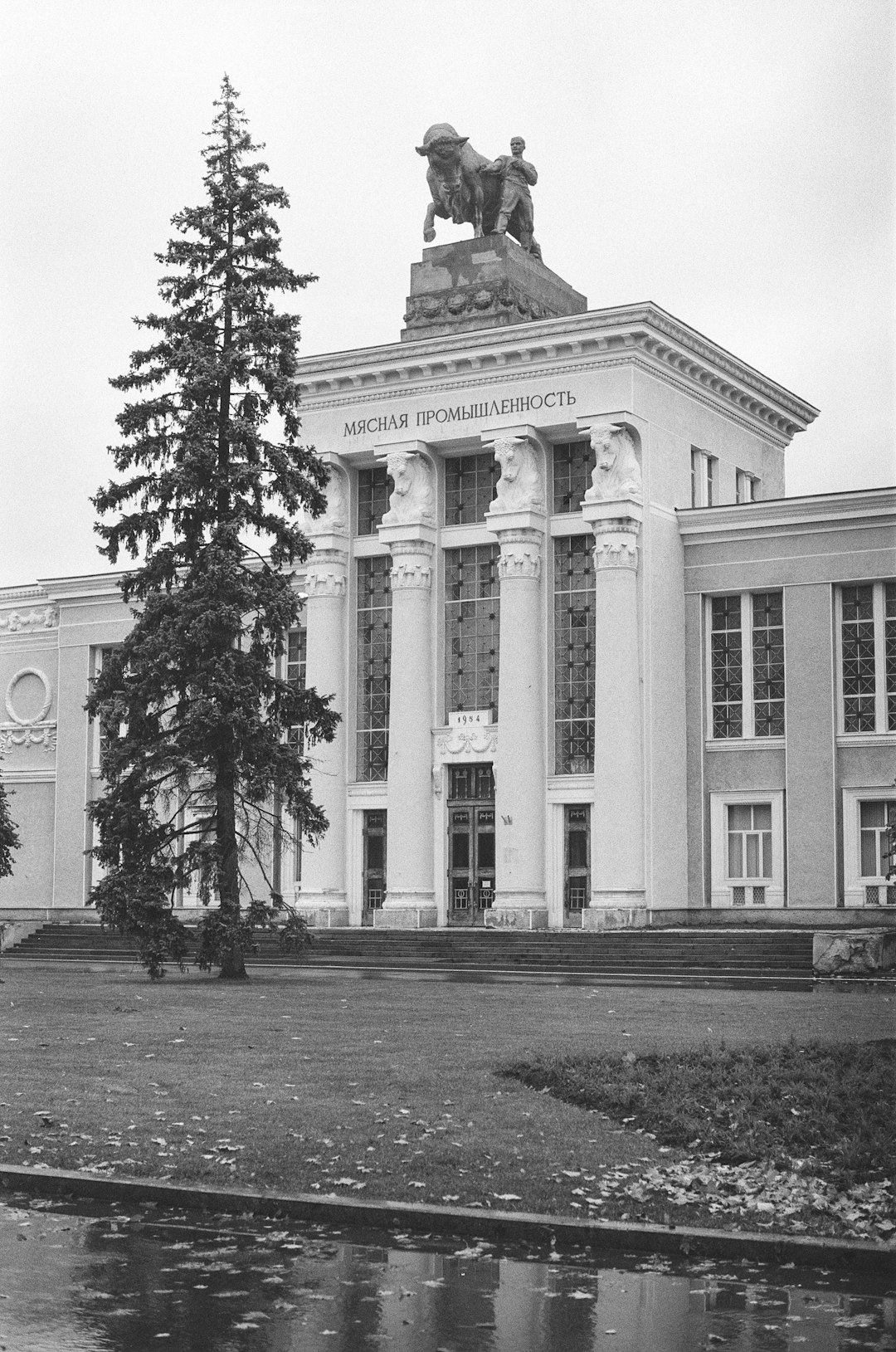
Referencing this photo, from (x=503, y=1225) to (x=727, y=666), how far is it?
3486cm

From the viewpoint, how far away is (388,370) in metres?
45.5

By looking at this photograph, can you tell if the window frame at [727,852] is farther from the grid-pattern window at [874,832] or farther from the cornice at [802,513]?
the cornice at [802,513]

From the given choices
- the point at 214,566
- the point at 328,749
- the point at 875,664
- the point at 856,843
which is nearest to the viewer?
the point at 214,566

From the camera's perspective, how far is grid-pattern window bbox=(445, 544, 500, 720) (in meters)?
45.2

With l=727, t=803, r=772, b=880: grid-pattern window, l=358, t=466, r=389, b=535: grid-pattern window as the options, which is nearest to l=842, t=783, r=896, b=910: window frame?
l=727, t=803, r=772, b=880: grid-pattern window

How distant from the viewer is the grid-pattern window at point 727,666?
1694 inches

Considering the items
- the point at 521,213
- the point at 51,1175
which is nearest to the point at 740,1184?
the point at 51,1175

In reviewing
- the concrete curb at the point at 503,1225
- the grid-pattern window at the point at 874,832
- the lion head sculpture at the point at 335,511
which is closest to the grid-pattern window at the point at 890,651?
the grid-pattern window at the point at 874,832

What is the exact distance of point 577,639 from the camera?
44062 mm

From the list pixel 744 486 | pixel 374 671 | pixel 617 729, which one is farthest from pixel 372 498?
pixel 744 486

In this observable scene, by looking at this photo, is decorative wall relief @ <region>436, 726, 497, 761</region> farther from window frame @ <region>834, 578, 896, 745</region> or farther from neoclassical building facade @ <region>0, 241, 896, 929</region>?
window frame @ <region>834, 578, 896, 745</region>

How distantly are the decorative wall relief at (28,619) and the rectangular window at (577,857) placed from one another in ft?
64.1

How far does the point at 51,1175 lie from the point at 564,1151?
323 cm

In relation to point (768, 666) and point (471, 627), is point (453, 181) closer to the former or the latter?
point (471, 627)
